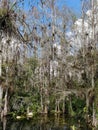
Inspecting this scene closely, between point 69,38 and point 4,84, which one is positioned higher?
point 69,38

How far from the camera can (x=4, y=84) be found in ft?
96.0

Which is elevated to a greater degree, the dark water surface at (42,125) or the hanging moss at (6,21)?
the hanging moss at (6,21)

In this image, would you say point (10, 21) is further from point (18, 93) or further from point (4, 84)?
point (18, 93)

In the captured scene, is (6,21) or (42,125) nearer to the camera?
(6,21)

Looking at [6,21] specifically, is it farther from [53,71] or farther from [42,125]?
[53,71]

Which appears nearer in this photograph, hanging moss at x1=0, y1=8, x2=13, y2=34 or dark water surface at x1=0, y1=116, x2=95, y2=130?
hanging moss at x1=0, y1=8, x2=13, y2=34

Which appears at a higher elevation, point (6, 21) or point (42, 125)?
point (6, 21)

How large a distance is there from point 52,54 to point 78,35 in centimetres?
382

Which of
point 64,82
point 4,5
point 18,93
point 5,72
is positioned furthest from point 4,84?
point 4,5

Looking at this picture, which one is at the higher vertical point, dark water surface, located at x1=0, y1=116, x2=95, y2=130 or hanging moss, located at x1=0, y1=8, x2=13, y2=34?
hanging moss, located at x1=0, y1=8, x2=13, y2=34

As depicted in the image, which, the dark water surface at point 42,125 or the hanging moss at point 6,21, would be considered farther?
the dark water surface at point 42,125

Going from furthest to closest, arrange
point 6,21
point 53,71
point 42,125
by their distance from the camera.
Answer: point 53,71 → point 42,125 → point 6,21

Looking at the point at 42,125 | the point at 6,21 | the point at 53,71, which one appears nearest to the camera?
the point at 6,21

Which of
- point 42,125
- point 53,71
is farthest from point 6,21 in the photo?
point 53,71
